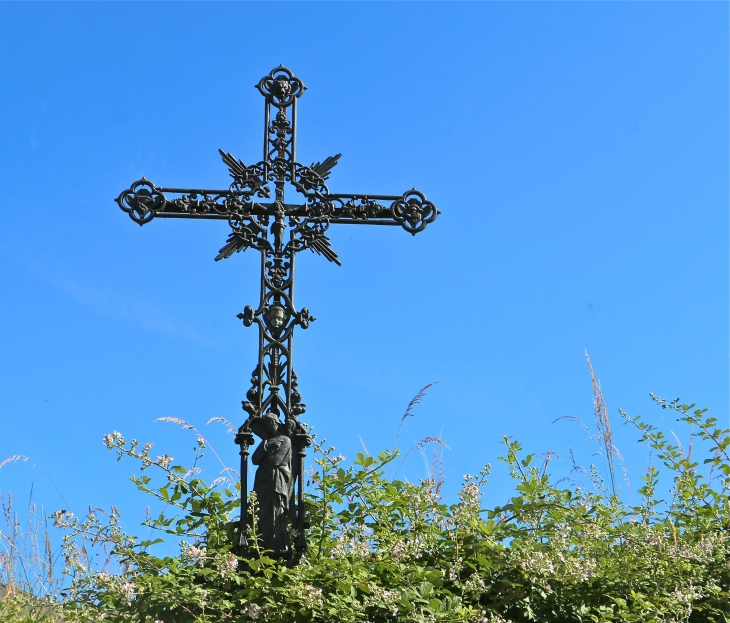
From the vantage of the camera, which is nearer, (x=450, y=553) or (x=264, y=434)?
(x=450, y=553)

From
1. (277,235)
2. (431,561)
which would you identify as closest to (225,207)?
(277,235)

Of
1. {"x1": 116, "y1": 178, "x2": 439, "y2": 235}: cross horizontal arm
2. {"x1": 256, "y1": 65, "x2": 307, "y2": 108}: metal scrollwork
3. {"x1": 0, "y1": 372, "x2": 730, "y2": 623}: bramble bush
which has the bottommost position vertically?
{"x1": 0, "y1": 372, "x2": 730, "y2": 623}: bramble bush

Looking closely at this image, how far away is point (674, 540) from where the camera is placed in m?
3.84

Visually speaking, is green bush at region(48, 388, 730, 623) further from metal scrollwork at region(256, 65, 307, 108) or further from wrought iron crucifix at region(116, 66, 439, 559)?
metal scrollwork at region(256, 65, 307, 108)

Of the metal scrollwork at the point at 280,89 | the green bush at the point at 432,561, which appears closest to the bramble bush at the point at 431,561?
the green bush at the point at 432,561

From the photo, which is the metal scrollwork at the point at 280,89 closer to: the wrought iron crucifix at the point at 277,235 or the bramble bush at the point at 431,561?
the wrought iron crucifix at the point at 277,235

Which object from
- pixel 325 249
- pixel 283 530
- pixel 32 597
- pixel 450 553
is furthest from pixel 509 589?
pixel 32 597

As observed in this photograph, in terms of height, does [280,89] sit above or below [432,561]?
above

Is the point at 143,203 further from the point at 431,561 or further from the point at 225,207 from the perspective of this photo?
the point at 431,561

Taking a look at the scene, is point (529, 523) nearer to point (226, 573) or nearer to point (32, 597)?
point (226, 573)

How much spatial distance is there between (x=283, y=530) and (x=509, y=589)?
3.45 ft

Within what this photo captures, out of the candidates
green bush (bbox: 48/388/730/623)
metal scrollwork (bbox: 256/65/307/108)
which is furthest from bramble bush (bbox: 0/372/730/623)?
metal scrollwork (bbox: 256/65/307/108)

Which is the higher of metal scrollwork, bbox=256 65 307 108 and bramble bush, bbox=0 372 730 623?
metal scrollwork, bbox=256 65 307 108

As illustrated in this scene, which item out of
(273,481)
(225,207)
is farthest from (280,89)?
(273,481)
